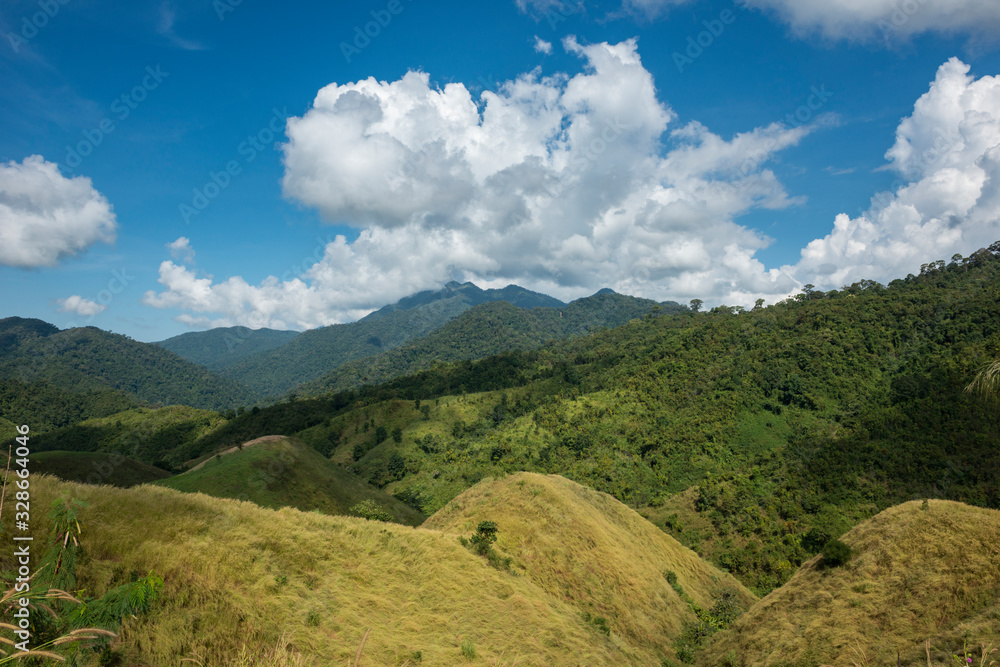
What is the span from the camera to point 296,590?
42.5 feet

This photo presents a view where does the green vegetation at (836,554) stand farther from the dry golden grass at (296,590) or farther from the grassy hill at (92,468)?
the grassy hill at (92,468)

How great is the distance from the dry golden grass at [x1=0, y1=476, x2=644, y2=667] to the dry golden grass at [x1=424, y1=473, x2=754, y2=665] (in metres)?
3.15

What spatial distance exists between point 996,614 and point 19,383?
254m

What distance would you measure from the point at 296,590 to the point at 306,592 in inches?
13.6

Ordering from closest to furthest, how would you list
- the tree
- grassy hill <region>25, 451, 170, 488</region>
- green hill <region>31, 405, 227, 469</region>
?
the tree < grassy hill <region>25, 451, 170, 488</region> < green hill <region>31, 405, 227, 469</region>

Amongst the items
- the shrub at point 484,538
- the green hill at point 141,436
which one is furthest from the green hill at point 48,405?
the shrub at point 484,538

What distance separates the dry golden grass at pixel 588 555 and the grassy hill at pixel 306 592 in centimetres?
88

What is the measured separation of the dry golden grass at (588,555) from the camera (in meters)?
24.0

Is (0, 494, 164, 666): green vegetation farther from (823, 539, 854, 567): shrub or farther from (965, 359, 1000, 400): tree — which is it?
(823, 539, 854, 567): shrub

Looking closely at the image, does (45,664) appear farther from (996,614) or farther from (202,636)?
(996,614)

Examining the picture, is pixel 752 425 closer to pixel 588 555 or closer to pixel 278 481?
pixel 588 555

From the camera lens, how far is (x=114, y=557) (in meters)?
10.3

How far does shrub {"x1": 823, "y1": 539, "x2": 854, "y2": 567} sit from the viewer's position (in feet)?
74.2

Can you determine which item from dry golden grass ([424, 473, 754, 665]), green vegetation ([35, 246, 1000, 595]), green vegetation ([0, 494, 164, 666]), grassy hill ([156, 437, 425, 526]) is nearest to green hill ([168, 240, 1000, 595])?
green vegetation ([35, 246, 1000, 595])
